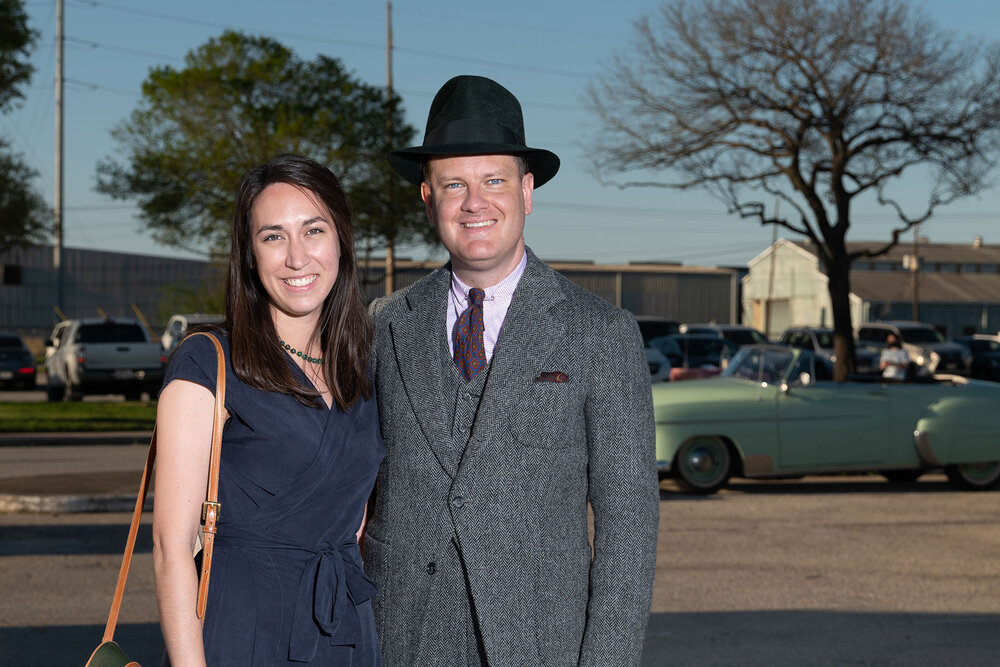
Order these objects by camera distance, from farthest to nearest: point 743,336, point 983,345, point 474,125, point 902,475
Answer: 1. point 983,345
2. point 743,336
3. point 902,475
4. point 474,125

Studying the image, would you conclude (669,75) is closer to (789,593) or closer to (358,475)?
(789,593)

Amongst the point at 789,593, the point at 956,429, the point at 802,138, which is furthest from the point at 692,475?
the point at 802,138

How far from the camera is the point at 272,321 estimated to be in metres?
2.88

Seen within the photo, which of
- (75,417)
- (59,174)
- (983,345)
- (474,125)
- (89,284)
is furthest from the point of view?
(89,284)

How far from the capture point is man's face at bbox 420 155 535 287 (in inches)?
117

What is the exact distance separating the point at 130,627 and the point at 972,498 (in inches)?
338

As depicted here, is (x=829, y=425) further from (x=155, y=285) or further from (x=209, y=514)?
(x=155, y=285)

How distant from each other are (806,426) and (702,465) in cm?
110

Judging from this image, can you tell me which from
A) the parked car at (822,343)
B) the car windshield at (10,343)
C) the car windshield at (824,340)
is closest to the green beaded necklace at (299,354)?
the parked car at (822,343)

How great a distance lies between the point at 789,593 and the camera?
23.5 ft

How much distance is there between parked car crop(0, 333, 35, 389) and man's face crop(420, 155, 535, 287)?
31383 millimetres

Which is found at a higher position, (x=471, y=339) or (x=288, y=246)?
(x=288, y=246)

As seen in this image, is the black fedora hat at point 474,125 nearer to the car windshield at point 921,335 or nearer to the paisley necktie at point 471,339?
the paisley necktie at point 471,339

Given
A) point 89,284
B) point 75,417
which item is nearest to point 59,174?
point 75,417
